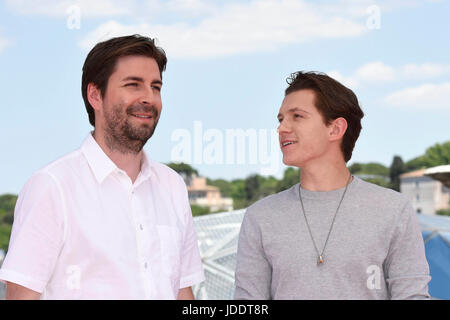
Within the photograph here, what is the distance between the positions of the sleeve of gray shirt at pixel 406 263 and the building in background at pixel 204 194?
138452 millimetres

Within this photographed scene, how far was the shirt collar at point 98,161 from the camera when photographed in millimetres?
4168

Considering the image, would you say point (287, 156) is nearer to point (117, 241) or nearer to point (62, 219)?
point (117, 241)

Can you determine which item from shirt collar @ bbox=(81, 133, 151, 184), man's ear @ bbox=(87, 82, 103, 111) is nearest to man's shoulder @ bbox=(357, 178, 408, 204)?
shirt collar @ bbox=(81, 133, 151, 184)

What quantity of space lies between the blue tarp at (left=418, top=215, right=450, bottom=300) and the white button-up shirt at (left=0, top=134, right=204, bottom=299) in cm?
930

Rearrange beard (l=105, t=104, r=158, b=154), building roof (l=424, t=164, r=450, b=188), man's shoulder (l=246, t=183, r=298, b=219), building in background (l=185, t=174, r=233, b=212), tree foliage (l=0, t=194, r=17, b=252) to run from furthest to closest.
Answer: building in background (l=185, t=174, r=233, b=212) < tree foliage (l=0, t=194, r=17, b=252) < building roof (l=424, t=164, r=450, b=188) < man's shoulder (l=246, t=183, r=298, b=219) < beard (l=105, t=104, r=158, b=154)

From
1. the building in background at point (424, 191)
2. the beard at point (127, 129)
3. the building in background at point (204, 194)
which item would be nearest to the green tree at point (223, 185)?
the building in background at point (204, 194)

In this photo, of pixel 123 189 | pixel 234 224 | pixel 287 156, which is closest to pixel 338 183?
pixel 287 156

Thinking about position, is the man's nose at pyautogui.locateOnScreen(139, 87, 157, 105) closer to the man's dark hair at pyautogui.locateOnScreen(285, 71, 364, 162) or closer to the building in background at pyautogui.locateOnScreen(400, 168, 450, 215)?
the man's dark hair at pyautogui.locateOnScreen(285, 71, 364, 162)

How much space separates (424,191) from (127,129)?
123018mm

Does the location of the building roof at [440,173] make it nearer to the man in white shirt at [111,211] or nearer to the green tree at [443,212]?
the man in white shirt at [111,211]

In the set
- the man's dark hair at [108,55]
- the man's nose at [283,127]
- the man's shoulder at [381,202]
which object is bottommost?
the man's shoulder at [381,202]

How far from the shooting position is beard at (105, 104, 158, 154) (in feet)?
13.4

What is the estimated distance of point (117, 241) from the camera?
3.99 metres

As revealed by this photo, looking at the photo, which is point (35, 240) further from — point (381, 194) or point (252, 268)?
point (381, 194)
